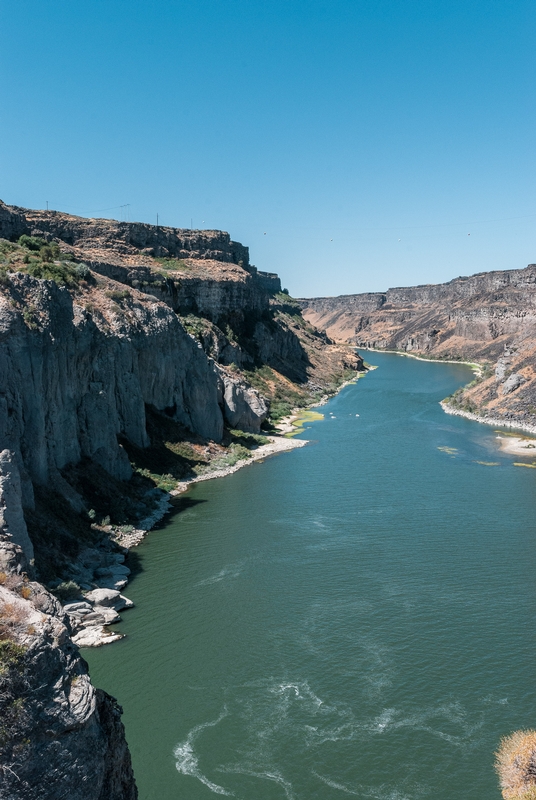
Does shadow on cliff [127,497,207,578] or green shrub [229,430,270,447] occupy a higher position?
green shrub [229,430,270,447]

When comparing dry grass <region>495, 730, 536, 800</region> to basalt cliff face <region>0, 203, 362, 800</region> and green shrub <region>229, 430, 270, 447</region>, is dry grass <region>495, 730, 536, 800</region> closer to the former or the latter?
basalt cliff face <region>0, 203, 362, 800</region>

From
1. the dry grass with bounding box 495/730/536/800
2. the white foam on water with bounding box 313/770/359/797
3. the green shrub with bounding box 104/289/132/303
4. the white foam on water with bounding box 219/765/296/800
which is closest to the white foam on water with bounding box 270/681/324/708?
the white foam on water with bounding box 313/770/359/797

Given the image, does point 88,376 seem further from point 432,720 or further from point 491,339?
point 491,339

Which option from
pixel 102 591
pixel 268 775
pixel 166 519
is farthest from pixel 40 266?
pixel 268 775

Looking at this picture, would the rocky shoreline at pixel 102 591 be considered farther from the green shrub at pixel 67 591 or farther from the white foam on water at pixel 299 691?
the white foam on water at pixel 299 691

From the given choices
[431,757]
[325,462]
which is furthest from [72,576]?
[325,462]

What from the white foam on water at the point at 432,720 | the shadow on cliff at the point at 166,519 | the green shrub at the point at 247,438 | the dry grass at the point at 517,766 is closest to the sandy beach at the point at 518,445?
the green shrub at the point at 247,438
